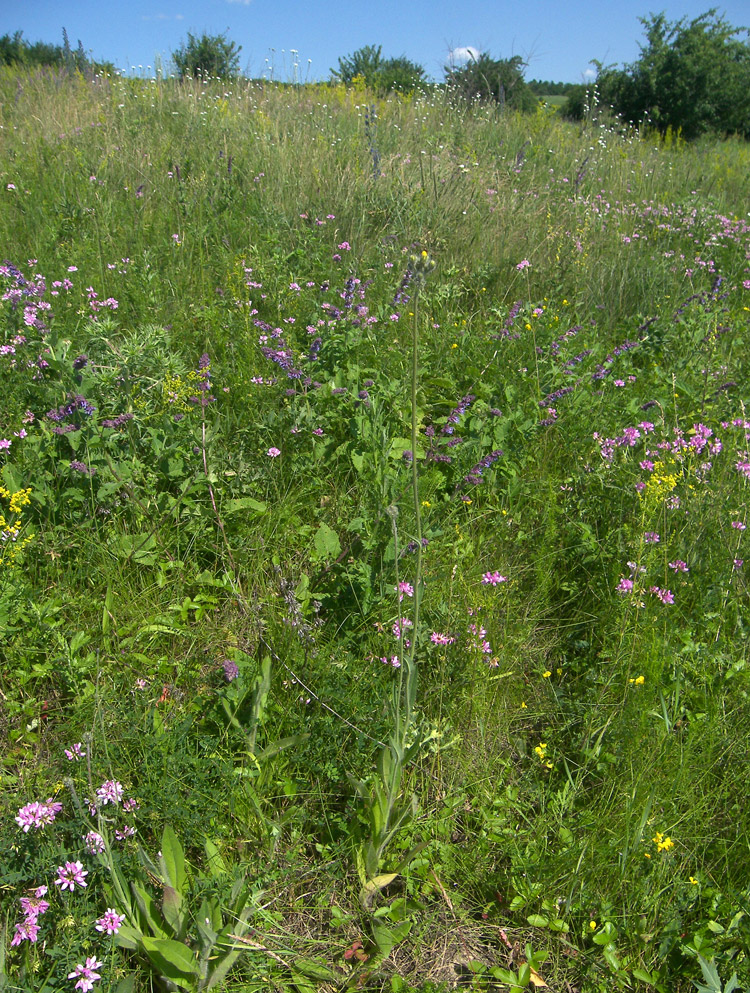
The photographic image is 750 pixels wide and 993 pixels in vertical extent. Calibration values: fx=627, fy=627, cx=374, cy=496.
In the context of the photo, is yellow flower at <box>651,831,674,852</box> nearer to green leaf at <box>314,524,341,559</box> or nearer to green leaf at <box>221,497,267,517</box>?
green leaf at <box>314,524,341,559</box>

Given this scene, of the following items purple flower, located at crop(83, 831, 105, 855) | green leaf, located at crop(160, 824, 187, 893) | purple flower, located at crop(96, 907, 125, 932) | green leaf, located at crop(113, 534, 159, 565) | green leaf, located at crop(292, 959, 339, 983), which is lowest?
green leaf, located at crop(292, 959, 339, 983)

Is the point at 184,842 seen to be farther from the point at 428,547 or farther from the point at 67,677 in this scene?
the point at 428,547

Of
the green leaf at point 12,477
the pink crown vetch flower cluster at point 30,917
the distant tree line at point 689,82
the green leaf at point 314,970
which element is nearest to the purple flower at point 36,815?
the pink crown vetch flower cluster at point 30,917

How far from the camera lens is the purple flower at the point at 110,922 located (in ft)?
4.00

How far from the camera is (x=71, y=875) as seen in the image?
128 centimetres

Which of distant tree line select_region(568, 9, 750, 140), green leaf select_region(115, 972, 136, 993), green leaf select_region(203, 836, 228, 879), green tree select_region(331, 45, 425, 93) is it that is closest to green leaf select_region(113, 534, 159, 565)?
green leaf select_region(203, 836, 228, 879)

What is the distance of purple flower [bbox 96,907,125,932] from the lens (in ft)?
4.00

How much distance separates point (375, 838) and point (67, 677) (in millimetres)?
928

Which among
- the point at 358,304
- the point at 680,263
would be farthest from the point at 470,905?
the point at 680,263

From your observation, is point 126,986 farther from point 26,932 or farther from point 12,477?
point 12,477

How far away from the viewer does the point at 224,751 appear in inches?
63.9

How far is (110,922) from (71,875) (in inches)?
5.0

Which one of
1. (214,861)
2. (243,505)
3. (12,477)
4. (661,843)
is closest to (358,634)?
(243,505)

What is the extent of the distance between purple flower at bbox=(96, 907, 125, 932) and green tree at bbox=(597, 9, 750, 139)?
2236 cm
